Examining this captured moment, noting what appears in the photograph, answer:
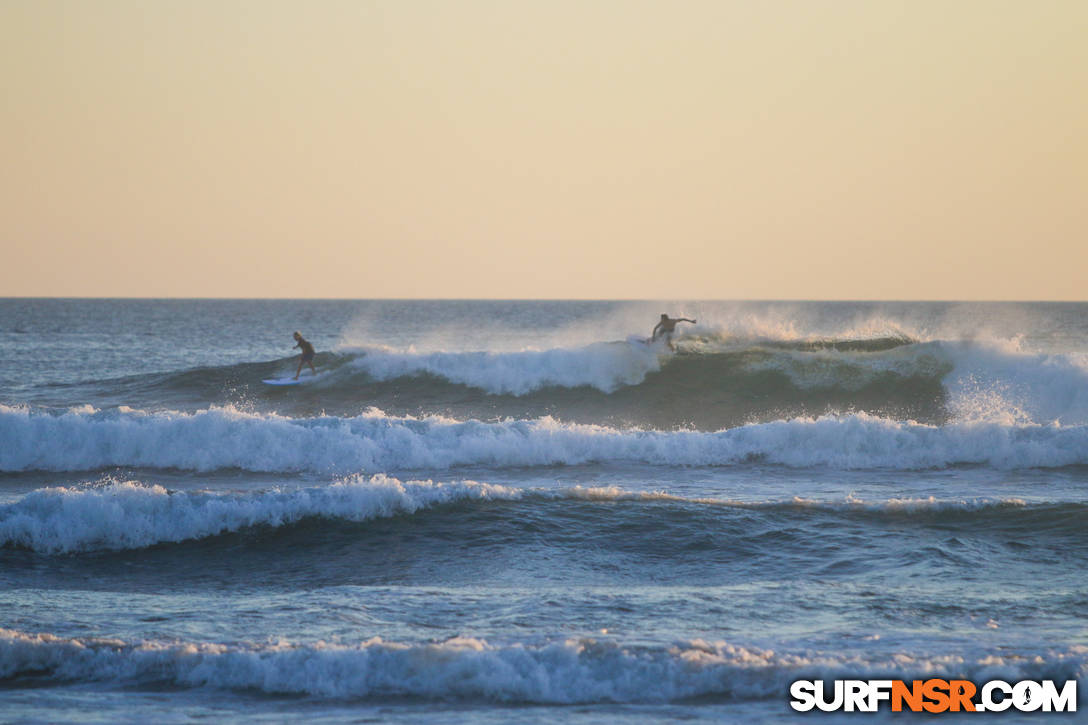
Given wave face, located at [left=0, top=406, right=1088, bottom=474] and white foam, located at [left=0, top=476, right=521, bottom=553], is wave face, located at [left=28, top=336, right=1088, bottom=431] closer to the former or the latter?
wave face, located at [left=0, top=406, right=1088, bottom=474]

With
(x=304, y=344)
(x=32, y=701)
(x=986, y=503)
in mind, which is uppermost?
(x=304, y=344)

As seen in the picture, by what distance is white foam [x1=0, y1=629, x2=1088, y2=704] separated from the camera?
6879 millimetres

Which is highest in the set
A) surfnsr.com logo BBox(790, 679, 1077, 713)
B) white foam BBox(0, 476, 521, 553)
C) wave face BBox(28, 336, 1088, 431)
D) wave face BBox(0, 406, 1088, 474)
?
wave face BBox(28, 336, 1088, 431)

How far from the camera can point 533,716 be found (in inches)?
256

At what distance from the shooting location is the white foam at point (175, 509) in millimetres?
11031

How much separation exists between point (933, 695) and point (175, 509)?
854 cm

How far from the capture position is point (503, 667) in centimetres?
701

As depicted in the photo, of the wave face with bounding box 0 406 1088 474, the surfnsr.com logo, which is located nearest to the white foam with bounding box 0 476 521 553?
the wave face with bounding box 0 406 1088 474

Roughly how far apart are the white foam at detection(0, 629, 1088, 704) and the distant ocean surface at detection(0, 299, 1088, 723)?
0.07 feet

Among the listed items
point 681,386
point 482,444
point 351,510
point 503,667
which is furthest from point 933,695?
point 681,386

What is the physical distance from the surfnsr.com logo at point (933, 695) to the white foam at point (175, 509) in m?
6.34

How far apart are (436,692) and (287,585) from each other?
325 centimetres

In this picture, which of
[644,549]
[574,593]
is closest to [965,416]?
[644,549]

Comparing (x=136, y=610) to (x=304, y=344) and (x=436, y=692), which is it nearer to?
(x=436, y=692)
